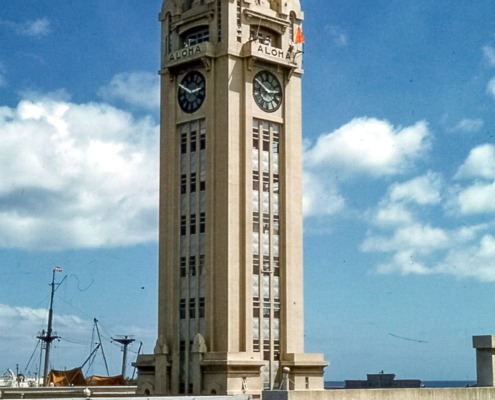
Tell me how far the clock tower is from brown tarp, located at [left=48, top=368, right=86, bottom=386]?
48429 mm

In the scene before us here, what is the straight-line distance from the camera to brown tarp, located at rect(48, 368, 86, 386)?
5773 inches

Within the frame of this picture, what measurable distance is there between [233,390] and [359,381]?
12088 mm

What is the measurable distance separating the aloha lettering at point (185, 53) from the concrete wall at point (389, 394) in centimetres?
4610

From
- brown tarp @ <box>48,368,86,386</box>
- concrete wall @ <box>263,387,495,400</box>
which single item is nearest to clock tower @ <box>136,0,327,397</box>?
concrete wall @ <box>263,387,495,400</box>

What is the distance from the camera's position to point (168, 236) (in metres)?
102

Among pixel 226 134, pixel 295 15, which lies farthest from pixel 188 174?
pixel 295 15

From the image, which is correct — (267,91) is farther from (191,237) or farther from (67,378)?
(67,378)

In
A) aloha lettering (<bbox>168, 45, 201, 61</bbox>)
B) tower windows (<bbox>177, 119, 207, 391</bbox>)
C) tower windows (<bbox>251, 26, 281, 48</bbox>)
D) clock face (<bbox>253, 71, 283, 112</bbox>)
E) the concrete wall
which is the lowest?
the concrete wall

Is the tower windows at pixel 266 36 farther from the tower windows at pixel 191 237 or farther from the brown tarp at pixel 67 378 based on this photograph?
the brown tarp at pixel 67 378

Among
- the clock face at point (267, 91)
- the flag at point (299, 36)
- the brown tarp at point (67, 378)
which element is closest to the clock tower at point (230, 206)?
the clock face at point (267, 91)

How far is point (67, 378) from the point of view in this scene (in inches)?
5802

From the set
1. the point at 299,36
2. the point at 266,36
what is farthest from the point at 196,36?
the point at 299,36

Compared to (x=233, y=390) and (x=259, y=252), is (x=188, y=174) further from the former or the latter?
(x=233, y=390)

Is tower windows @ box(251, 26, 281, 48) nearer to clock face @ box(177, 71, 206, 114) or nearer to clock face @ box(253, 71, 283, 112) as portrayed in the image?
clock face @ box(253, 71, 283, 112)
